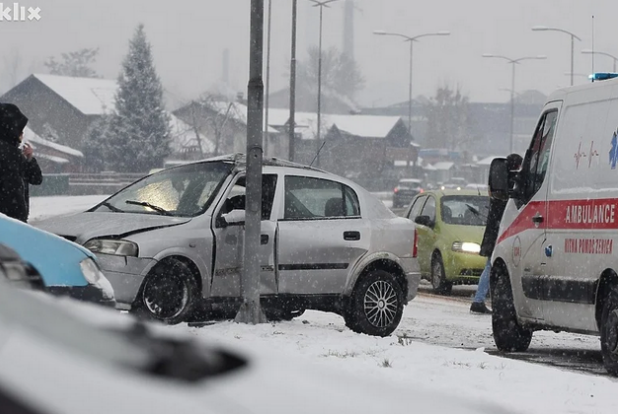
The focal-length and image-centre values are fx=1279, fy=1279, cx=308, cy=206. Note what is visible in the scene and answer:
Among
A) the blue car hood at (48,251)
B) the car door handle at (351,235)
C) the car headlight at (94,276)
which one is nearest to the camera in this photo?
the blue car hood at (48,251)

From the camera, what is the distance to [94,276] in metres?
6.93

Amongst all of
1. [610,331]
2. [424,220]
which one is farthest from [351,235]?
[424,220]

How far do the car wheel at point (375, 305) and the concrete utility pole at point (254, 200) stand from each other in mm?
896

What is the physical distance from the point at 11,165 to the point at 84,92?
86359 millimetres

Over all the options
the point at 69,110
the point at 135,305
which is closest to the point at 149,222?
the point at 135,305

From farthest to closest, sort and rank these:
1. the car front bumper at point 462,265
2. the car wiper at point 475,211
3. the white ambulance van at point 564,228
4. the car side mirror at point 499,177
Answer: the car wiper at point 475,211 < the car front bumper at point 462,265 < the car side mirror at point 499,177 < the white ambulance van at point 564,228

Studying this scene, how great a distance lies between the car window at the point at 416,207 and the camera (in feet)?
64.0

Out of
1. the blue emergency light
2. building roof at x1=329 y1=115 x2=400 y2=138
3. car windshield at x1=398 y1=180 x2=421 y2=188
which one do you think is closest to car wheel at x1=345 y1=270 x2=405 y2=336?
the blue emergency light

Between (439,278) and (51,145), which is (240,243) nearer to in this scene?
(439,278)

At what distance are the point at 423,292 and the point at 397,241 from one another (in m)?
6.61

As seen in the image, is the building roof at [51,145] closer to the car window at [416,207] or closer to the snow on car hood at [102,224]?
the car window at [416,207]

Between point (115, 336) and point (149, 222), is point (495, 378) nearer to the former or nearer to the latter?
point (149, 222)

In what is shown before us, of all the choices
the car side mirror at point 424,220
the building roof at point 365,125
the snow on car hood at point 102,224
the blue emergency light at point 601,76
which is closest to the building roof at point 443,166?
the building roof at point 365,125

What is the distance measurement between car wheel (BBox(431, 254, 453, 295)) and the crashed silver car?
5.95 meters
